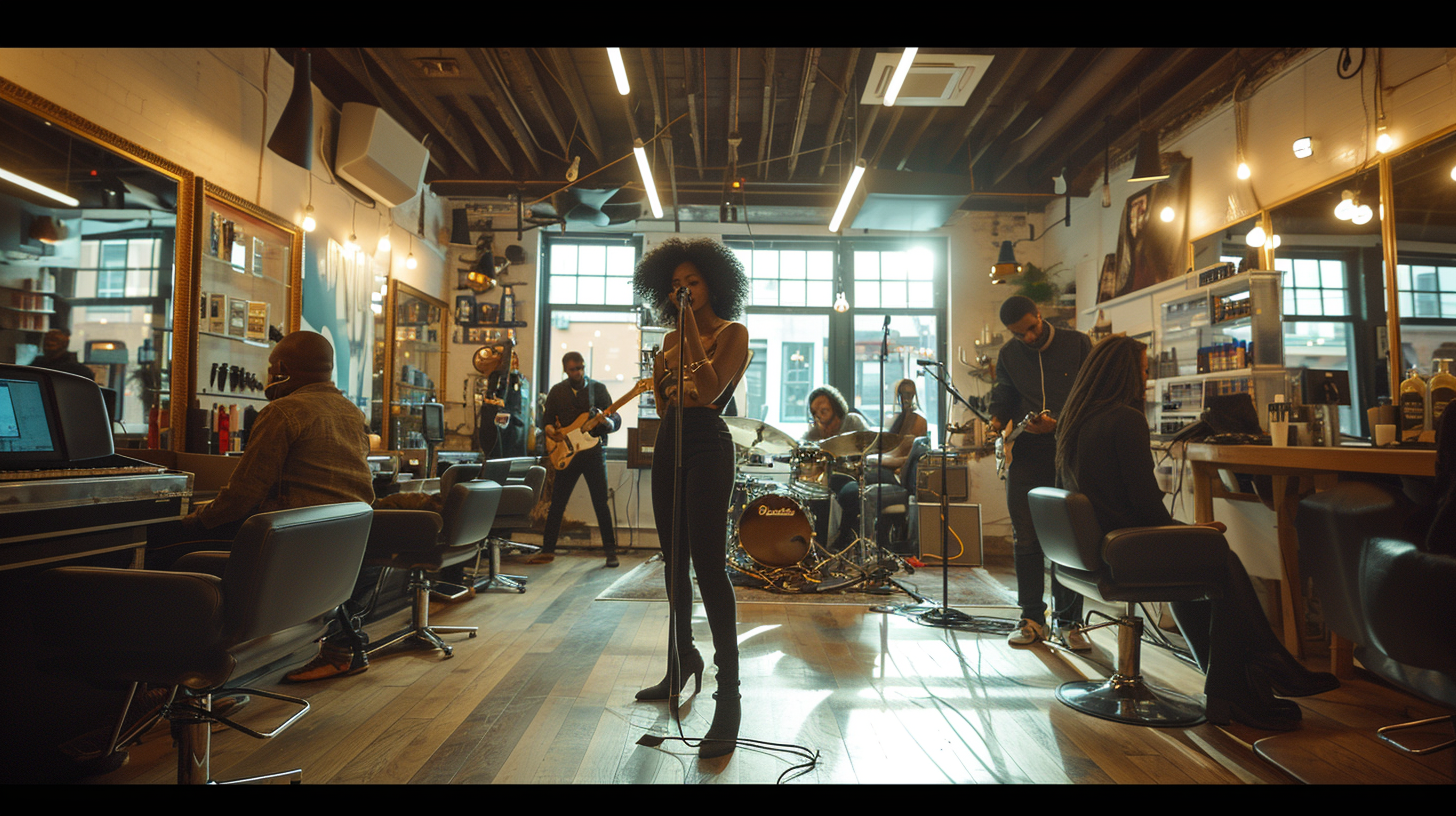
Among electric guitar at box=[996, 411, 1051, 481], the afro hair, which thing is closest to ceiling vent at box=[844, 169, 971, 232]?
electric guitar at box=[996, 411, 1051, 481]

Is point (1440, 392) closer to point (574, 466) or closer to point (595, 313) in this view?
point (574, 466)

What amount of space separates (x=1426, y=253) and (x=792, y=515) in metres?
3.59

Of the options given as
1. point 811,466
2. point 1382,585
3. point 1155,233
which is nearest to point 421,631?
point 811,466

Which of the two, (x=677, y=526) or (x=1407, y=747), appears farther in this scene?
(x=1407, y=747)

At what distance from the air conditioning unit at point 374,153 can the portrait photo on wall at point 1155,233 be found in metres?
5.95

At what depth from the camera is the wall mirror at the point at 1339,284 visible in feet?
12.1

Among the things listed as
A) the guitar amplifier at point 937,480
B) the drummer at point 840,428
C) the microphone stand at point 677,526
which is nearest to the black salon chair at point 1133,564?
the microphone stand at point 677,526

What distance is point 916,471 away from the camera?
621cm

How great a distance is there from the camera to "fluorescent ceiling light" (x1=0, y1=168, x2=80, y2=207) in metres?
2.75

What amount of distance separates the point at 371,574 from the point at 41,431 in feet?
5.68

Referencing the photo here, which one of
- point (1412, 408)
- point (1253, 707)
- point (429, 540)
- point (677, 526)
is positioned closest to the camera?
point (677, 526)

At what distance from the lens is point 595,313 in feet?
25.8

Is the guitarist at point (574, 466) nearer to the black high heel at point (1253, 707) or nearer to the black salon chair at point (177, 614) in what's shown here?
the black salon chair at point (177, 614)
